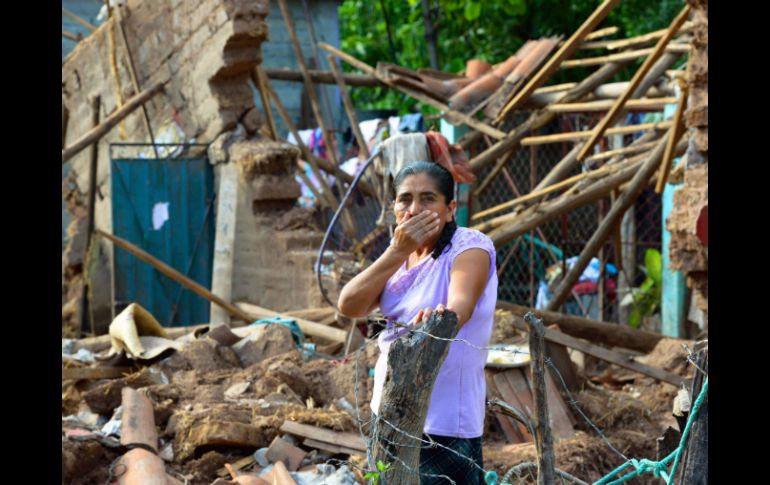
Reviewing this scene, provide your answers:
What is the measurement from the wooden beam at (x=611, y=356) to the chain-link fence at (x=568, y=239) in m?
4.05

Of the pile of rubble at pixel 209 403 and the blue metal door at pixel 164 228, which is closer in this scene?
the pile of rubble at pixel 209 403

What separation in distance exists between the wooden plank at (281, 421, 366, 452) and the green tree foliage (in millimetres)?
11163

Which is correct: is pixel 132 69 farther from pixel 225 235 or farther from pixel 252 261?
pixel 252 261

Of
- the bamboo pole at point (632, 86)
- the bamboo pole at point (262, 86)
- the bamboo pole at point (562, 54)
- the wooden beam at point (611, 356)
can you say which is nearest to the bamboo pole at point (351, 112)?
the bamboo pole at point (262, 86)

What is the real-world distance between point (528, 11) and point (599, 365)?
404 inches

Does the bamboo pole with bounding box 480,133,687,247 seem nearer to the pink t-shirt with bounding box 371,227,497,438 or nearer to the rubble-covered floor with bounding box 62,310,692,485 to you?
the rubble-covered floor with bounding box 62,310,692,485

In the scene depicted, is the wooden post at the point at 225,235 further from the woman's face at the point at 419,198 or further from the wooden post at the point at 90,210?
the woman's face at the point at 419,198

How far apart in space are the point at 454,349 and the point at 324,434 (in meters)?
2.48

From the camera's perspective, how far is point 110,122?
1037cm

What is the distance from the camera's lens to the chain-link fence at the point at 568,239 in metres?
11.8

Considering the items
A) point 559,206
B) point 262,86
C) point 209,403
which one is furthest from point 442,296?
point 262,86

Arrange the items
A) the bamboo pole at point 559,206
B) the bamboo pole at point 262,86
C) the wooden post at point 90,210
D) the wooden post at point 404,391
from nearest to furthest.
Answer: the wooden post at point 404,391, the bamboo pole at point 559,206, the bamboo pole at point 262,86, the wooden post at point 90,210

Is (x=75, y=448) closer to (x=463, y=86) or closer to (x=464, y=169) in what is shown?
(x=464, y=169)

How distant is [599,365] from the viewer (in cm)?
819
